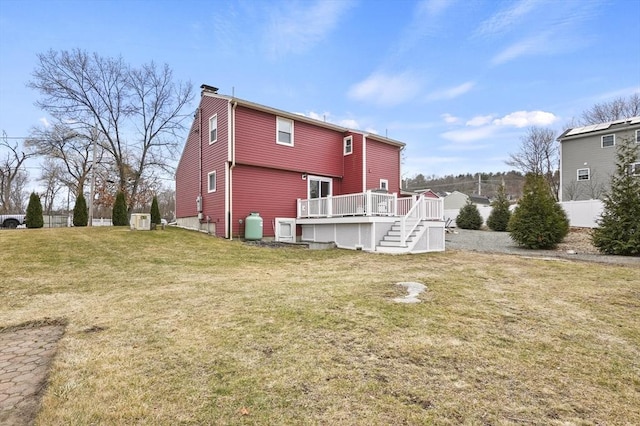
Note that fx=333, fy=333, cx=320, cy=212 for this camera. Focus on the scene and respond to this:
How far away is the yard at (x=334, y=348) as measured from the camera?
7.32 ft

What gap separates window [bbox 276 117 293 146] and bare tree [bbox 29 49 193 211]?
38.3 feet

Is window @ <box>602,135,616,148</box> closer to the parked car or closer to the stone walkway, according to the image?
the stone walkway

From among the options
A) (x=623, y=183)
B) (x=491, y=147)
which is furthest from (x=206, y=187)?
(x=491, y=147)

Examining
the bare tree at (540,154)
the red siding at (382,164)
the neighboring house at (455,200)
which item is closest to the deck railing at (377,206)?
the red siding at (382,164)

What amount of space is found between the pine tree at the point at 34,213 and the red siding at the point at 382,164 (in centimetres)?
1603

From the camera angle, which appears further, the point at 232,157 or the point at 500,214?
the point at 500,214

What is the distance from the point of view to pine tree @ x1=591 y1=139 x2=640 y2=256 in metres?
11.0

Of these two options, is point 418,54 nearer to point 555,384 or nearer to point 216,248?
point 216,248

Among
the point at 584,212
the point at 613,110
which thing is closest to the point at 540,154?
the point at 613,110

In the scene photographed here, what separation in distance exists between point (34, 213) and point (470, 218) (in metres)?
26.1

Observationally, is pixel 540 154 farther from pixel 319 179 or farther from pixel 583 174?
pixel 319 179

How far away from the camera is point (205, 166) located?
15.6 meters

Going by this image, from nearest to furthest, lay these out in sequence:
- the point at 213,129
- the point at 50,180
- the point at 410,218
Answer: the point at 410,218, the point at 213,129, the point at 50,180

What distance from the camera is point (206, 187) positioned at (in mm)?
15375
